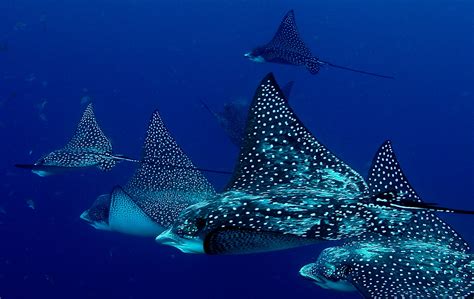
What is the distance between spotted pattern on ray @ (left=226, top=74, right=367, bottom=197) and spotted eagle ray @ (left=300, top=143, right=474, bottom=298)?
0.58 m

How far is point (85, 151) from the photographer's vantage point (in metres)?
7.51

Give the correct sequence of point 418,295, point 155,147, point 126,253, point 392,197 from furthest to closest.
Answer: point 126,253, point 155,147, point 418,295, point 392,197

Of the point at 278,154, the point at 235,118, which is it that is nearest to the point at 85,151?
the point at 278,154

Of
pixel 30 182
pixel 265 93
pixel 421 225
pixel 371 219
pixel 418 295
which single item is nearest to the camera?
pixel 371 219

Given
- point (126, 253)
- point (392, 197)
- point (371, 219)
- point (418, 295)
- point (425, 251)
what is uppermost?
point (392, 197)

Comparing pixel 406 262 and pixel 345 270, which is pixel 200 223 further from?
pixel 406 262

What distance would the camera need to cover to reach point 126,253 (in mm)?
11773

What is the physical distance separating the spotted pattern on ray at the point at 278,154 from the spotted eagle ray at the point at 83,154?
3.15 metres

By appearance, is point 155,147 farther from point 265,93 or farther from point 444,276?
point 444,276

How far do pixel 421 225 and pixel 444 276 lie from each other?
2.47 ft

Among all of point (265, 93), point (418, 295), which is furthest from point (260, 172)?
point (418, 295)

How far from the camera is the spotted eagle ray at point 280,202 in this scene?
3402 mm

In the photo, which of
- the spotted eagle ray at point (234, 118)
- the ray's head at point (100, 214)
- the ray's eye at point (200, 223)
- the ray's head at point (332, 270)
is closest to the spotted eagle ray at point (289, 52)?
the spotted eagle ray at point (234, 118)

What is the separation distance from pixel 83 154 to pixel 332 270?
4.65 metres
